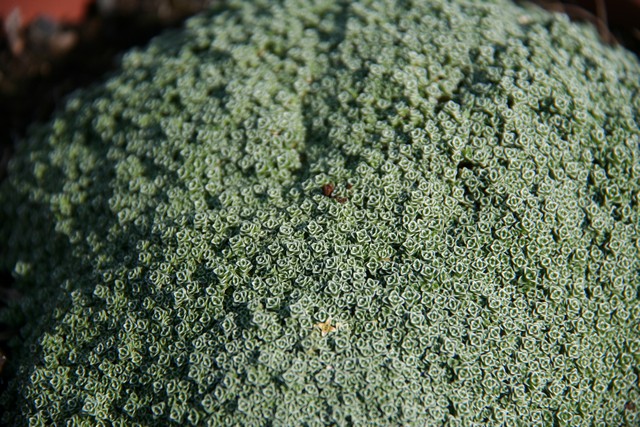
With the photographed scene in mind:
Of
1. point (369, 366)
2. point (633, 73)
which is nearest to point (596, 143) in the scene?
point (633, 73)

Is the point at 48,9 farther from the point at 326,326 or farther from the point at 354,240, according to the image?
the point at 326,326

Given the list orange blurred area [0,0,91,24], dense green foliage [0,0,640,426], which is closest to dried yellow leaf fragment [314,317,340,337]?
dense green foliage [0,0,640,426]

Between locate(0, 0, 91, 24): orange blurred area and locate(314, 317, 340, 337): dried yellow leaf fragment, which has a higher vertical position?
locate(314, 317, 340, 337): dried yellow leaf fragment

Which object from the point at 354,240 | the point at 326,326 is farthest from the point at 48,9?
the point at 326,326

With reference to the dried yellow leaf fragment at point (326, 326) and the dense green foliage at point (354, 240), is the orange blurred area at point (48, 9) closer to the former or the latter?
the dense green foliage at point (354, 240)

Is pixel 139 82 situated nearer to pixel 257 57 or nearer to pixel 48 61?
pixel 257 57

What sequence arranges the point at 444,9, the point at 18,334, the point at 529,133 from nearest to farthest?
the point at 529,133 < the point at 18,334 < the point at 444,9

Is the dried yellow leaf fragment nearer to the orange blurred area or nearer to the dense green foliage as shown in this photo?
the dense green foliage
